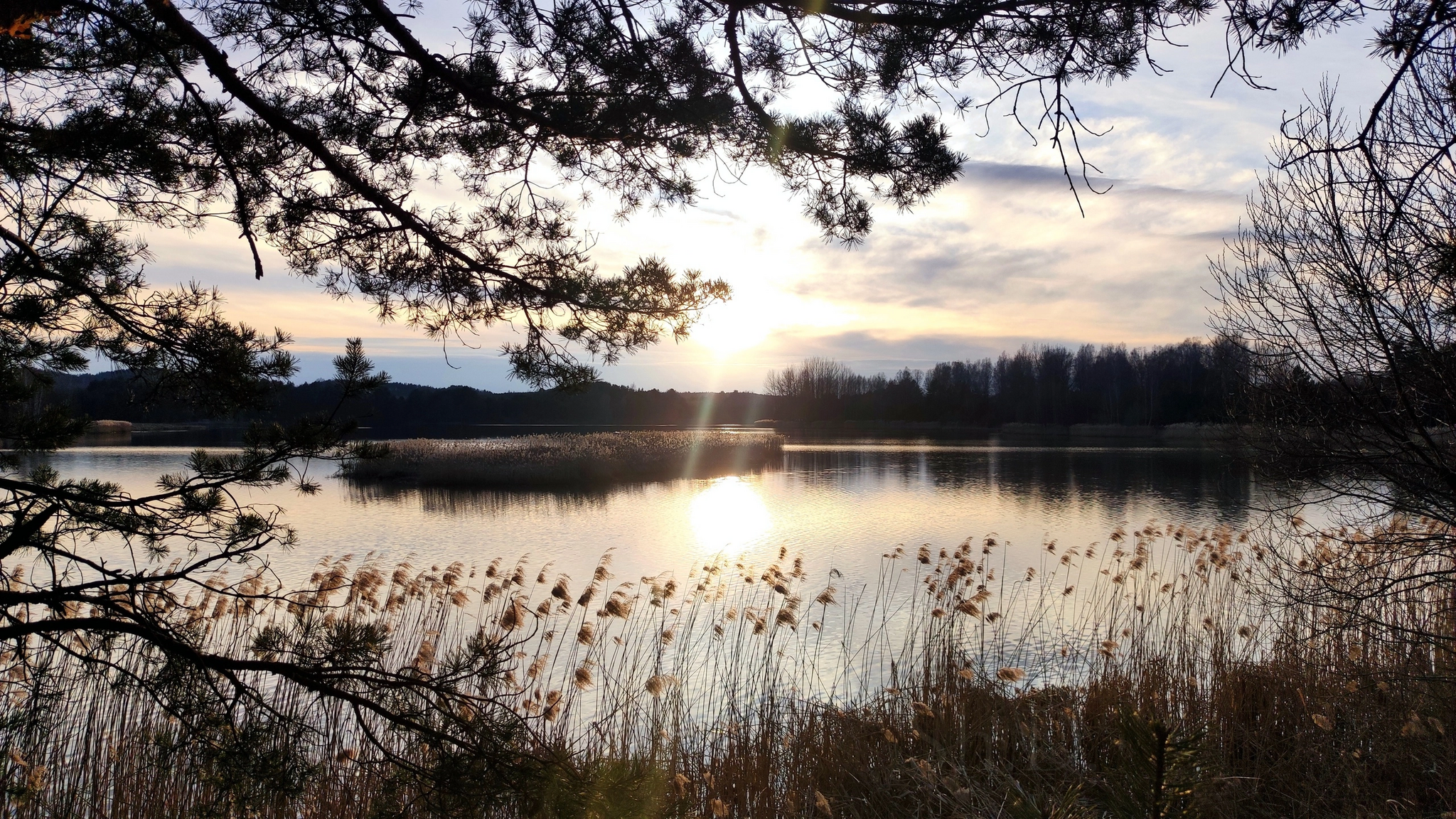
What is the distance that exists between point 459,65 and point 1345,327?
233 inches

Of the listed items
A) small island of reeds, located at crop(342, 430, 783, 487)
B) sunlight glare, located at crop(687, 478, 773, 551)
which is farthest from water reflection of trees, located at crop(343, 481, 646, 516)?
sunlight glare, located at crop(687, 478, 773, 551)

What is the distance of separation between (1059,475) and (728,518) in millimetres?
13971

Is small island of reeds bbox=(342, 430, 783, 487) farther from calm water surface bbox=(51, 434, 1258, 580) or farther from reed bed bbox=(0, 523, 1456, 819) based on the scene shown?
reed bed bbox=(0, 523, 1456, 819)

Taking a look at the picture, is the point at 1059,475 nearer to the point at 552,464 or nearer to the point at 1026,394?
the point at 552,464

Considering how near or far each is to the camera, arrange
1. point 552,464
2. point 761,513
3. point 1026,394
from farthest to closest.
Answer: point 1026,394 < point 552,464 < point 761,513

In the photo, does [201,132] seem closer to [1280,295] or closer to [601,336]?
[601,336]

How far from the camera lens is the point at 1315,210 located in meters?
5.75

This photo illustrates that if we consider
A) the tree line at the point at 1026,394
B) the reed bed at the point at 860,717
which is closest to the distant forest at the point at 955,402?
the tree line at the point at 1026,394

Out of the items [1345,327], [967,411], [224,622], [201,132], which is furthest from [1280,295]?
[967,411]

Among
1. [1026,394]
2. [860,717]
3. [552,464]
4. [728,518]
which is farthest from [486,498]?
[1026,394]

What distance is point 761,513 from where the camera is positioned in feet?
60.8

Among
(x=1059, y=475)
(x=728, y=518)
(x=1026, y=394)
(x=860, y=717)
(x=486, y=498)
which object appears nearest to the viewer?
(x=860, y=717)

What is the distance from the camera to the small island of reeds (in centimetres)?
2552

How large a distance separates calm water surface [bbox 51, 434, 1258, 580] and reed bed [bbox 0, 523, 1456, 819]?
1898 millimetres
